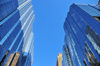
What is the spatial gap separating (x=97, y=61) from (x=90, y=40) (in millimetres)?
14249

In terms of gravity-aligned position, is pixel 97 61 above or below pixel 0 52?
below

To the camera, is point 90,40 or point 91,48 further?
point 90,40

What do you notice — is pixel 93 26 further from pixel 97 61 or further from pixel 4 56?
pixel 4 56

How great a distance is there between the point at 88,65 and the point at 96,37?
16163mm

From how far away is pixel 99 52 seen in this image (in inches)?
1702

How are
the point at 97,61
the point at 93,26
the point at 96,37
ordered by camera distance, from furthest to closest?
the point at 93,26 < the point at 96,37 < the point at 97,61

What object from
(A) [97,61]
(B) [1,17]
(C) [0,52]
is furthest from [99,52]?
(B) [1,17]

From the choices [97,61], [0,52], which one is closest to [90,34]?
[97,61]

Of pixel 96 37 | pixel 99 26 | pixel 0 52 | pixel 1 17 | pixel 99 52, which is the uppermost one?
pixel 1 17

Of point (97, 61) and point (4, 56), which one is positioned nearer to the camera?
point (97, 61)

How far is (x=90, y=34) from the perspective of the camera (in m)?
55.1

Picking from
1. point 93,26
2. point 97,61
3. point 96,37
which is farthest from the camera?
point 93,26

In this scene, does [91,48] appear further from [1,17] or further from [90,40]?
[1,17]

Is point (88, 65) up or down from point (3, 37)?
down
